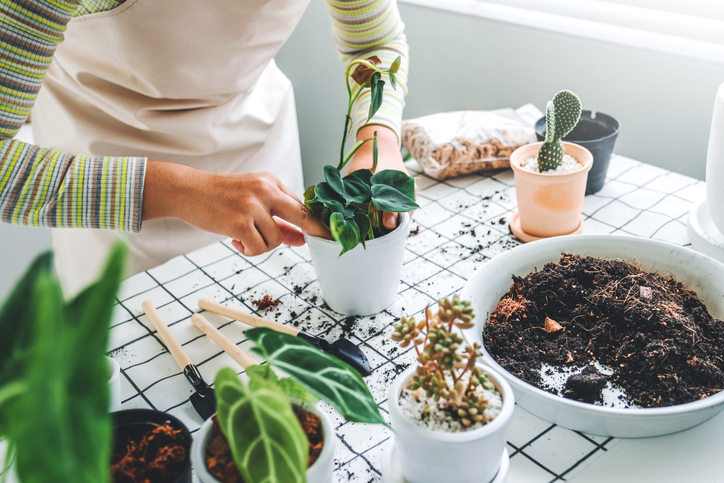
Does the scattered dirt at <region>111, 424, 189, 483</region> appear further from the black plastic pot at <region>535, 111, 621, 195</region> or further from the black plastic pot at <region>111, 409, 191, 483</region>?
the black plastic pot at <region>535, 111, 621, 195</region>

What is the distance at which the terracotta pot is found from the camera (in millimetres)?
840

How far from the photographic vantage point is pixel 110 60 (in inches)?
33.4

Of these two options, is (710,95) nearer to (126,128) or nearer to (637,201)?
(637,201)

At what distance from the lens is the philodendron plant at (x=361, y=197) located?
628mm

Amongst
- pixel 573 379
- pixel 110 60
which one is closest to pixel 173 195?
pixel 110 60

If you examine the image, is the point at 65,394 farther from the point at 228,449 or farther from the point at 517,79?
the point at 517,79

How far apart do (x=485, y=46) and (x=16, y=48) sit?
50.8 inches

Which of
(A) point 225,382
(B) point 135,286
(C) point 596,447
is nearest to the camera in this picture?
(A) point 225,382

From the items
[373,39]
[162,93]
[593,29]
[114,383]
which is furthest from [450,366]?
[593,29]

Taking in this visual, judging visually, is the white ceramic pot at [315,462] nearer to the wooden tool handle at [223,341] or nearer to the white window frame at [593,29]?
the wooden tool handle at [223,341]

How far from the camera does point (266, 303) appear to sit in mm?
787

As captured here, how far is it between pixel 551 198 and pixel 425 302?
0.27 meters

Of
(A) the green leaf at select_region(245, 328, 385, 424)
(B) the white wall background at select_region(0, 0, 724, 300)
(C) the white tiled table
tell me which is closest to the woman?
(C) the white tiled table

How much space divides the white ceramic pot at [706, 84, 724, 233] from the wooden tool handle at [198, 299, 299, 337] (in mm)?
592
